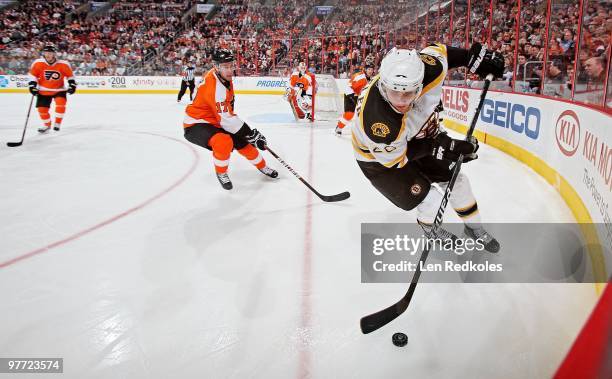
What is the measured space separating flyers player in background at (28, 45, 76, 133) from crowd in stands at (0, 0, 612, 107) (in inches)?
252

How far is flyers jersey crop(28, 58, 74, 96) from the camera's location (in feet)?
21.3

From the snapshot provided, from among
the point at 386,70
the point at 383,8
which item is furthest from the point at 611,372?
the point at 383,8

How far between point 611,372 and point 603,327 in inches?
2.0

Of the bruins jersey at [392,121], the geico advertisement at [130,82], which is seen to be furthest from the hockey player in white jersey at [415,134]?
the geico advertisement at [130,82]

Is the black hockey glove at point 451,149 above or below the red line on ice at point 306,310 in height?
above

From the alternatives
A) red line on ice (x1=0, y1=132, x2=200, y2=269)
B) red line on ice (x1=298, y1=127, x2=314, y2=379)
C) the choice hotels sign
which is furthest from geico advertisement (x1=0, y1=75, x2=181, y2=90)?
the choice hotels sign

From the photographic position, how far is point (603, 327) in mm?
514

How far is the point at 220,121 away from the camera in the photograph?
12.6 ft

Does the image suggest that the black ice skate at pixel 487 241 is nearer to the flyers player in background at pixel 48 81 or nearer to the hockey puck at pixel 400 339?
the hockey puck at pixel 400 339

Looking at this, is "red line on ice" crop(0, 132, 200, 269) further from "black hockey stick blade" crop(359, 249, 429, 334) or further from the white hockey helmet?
the white hockey helmet

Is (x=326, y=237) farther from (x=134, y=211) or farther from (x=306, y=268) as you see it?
(x=134, y=211)

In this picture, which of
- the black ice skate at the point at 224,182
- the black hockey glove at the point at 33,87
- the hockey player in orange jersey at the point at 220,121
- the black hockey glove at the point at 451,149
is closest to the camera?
the black hockey glove at the point at 451,149

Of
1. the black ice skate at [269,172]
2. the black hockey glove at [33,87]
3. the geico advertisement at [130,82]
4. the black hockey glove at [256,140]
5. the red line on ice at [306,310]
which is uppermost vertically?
the geico advertisement at [130,82]

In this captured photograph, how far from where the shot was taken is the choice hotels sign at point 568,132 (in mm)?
2997
